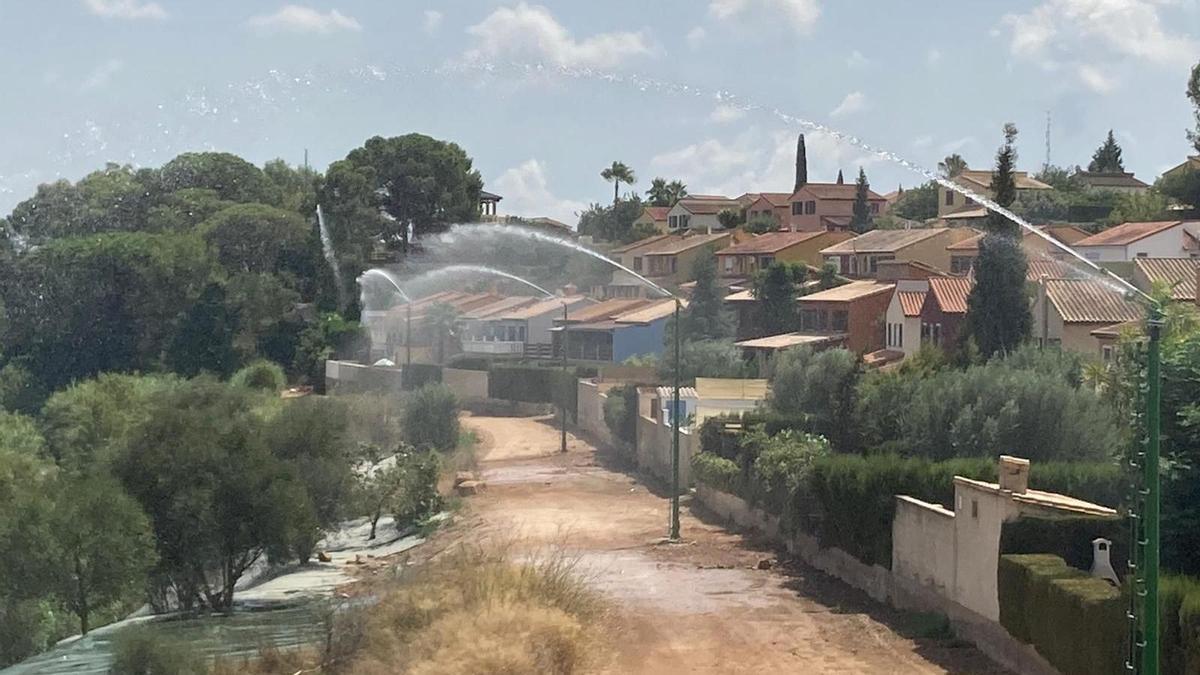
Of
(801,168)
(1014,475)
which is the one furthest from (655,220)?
(1014,475)

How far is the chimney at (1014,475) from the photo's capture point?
84.7 feet

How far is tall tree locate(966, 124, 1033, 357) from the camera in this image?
4947 centimetres

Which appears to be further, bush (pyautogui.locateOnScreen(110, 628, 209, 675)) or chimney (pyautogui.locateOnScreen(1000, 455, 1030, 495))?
bush (pyautogui.locateOnScreen(110, 628, 209, 675))

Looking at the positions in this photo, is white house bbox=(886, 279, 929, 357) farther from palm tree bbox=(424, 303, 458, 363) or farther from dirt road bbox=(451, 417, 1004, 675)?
palm tree bbox=(424, 303, 458, 363)

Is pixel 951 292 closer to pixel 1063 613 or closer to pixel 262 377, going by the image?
pixel 262 377

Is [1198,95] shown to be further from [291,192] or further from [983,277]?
[291,192]

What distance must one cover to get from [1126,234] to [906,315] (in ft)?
52.0

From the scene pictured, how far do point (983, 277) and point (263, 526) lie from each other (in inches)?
979

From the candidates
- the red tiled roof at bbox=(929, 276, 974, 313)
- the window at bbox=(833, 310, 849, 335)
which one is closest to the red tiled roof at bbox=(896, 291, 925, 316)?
the red tiled roof at bbox=(929, 276, 974, 313)

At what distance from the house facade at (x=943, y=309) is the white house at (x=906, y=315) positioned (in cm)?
80

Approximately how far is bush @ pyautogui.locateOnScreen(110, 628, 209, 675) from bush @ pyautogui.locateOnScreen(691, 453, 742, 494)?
70.3 feet

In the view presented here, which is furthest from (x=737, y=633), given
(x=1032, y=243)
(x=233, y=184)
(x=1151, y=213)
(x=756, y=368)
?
(x=233, y=184)

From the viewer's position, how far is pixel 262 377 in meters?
80.9

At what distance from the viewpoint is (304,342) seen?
299 feet
